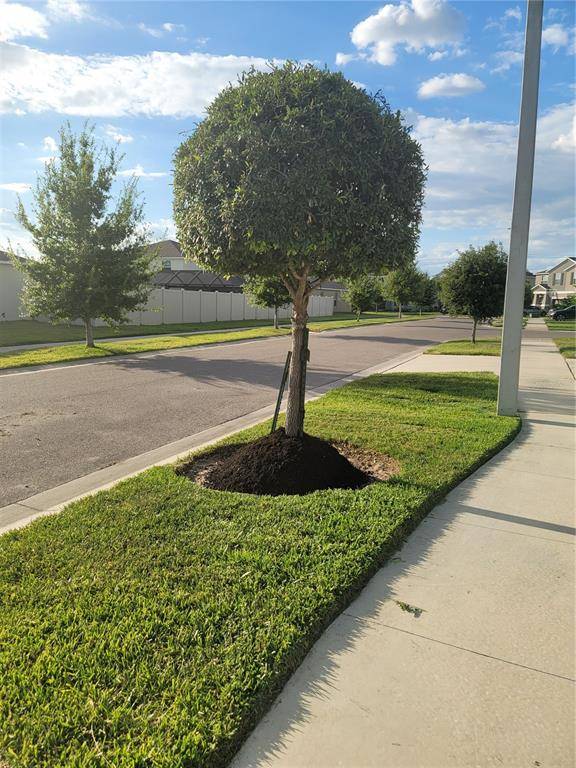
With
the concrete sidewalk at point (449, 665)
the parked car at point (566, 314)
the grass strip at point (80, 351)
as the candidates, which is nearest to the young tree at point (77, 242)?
the grass strip at point (80, 351)

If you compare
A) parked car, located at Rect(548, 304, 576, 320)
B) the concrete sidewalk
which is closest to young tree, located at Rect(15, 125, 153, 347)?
the concrete sidewalk

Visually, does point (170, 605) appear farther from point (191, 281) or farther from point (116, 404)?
point (191, 281)

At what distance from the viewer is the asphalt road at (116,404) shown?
594 cm

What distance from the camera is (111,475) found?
5.50 meters

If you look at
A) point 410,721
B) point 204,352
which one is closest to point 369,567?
point 410,721

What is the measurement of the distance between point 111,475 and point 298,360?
7.36 ft

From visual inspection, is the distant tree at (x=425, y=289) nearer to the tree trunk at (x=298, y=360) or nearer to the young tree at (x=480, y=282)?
the young tree at (x=480, y=282)

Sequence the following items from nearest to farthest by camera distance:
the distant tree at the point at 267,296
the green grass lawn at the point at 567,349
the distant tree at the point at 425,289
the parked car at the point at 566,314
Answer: the green grass lawn at the point at 567,349 < the distant tree at the point at 267,296 < the distant tree at the point at 425,289 < the parked car at the point at 566,314

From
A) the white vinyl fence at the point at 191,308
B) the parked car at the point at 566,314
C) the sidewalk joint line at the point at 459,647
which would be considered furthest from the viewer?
the parked car at the point at 566,314

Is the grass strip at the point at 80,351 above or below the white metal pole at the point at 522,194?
below

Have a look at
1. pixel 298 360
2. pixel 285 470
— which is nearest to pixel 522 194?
pixel 298 360

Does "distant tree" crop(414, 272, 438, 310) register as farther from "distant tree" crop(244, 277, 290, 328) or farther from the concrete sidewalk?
the concrete sidewalk

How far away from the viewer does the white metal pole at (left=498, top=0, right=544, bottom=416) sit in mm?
7180

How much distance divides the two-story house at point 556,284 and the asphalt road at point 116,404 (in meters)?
75.9
